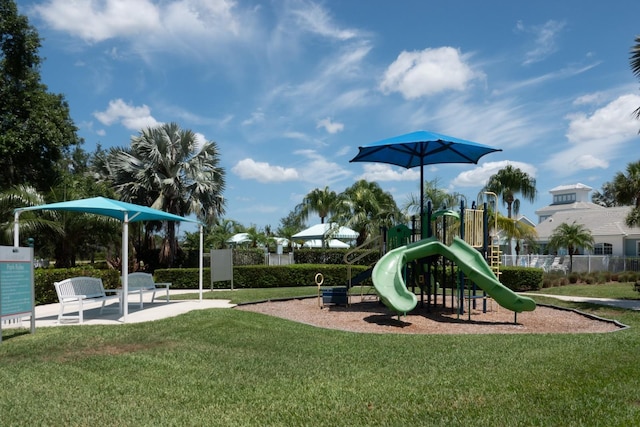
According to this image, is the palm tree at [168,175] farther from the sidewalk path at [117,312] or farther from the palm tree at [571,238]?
the palm tree at [571,238]

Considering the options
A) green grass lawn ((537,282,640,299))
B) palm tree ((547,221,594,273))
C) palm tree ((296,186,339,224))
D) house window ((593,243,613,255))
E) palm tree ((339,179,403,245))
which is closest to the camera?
green grass lawn ((537,282,640,299))

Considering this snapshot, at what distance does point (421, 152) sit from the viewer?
13352 mm

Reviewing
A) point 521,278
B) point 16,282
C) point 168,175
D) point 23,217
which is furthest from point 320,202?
point 16,282

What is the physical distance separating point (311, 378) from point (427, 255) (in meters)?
6.50

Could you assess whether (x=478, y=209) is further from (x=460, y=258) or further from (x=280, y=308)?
(x=280, y=308)

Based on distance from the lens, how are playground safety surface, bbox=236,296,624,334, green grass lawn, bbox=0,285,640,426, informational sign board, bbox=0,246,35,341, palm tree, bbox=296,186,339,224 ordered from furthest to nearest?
palm tree, bbox=296,186,339,224
playground safety surface, bbox=236,296,624,334
informational sign board, bbox=0,246,35,341
green grass lawn, bbox=0,285,640,426

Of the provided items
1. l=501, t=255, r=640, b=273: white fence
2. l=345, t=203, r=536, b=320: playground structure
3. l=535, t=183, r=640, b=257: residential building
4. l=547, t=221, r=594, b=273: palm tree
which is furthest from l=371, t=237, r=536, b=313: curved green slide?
l=535, t=183, r=640, b=257: residential building

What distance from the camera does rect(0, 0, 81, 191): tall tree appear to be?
20.7 meters

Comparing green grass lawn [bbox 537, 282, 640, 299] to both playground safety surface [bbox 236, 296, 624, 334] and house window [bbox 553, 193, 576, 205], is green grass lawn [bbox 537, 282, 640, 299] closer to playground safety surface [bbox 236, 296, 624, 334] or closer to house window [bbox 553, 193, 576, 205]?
playground safety surface [bbox 236, 296, 624, 334]

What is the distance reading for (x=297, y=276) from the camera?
21.6m

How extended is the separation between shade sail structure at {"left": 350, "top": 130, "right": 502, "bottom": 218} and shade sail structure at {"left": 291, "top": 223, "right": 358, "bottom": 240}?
1229 centimetres

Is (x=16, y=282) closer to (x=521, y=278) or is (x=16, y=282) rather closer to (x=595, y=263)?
(x=521, y=278)

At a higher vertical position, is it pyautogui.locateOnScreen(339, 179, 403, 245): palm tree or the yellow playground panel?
pyautogui.locateOnScreen(339, 179, 403, 245): palm tree

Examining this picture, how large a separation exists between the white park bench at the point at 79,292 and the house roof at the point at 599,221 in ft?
105
